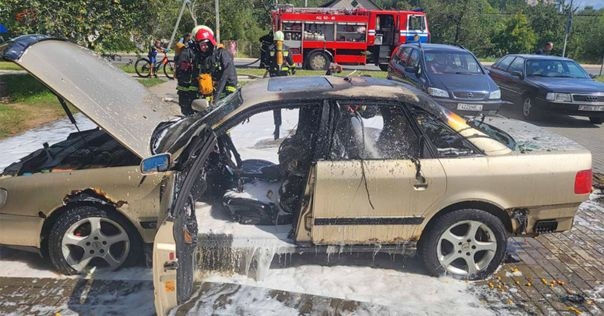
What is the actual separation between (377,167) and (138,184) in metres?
1.77

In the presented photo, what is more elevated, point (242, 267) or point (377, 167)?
point (377, 167)

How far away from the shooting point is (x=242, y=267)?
375cm

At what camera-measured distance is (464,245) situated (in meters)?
3.81

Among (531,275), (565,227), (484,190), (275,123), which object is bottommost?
(531,275)

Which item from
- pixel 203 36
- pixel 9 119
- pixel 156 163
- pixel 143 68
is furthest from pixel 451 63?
pixel 143 68

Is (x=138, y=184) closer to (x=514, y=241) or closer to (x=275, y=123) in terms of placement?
(x=275, y=123)

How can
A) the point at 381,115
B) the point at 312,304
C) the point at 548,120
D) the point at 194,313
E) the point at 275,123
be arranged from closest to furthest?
the point at 194,313 < the point at 312,304 < the point at 381,115 < the point at 275,123 < the point at 548,120

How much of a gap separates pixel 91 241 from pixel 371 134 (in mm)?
2318

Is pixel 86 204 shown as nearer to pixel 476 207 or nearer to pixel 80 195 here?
pixel 80 195

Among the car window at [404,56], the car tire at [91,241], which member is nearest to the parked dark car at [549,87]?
the car window at [404,56]

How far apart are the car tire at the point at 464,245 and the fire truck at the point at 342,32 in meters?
18.3

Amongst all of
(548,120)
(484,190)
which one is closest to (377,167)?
(484,190)

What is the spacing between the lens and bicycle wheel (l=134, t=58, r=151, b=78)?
16641 mm

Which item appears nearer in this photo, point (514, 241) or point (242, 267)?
point (242, 267)
